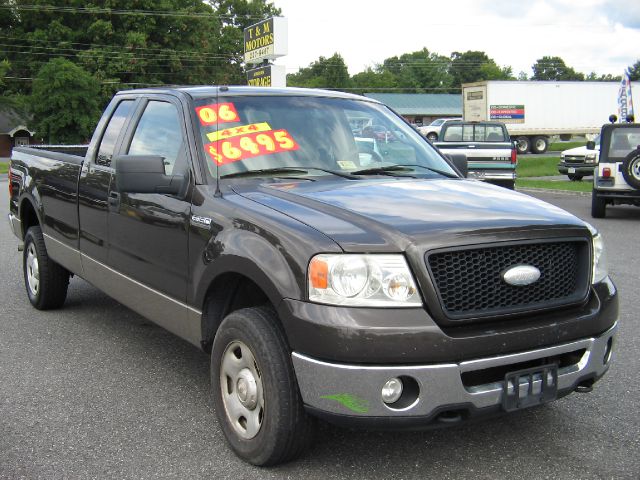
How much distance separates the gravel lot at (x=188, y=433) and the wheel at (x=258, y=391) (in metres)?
0.14

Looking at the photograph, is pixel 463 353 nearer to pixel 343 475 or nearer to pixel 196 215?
pixel 343 475

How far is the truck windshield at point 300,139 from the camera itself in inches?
164

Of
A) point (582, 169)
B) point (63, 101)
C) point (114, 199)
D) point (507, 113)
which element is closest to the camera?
point (114, 199)

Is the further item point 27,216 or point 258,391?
point 27,216

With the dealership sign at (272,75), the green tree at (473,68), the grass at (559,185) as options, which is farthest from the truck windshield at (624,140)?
the green tree at (473,68)

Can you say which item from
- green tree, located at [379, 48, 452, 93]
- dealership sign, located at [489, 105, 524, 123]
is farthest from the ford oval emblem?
green tree, located at [379, 48, 452, 93]

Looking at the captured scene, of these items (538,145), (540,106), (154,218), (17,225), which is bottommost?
(538,145)

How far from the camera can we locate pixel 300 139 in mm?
4352

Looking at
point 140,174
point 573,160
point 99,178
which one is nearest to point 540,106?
point 573,160

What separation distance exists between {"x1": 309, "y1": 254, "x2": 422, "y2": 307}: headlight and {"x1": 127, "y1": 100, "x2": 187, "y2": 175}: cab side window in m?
1.47

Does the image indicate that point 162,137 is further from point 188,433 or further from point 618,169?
point 618,169

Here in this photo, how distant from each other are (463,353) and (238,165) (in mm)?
1758

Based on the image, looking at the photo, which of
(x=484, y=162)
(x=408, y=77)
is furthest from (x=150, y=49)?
(x=408, y=77)

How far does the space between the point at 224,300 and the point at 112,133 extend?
6.84 feet
